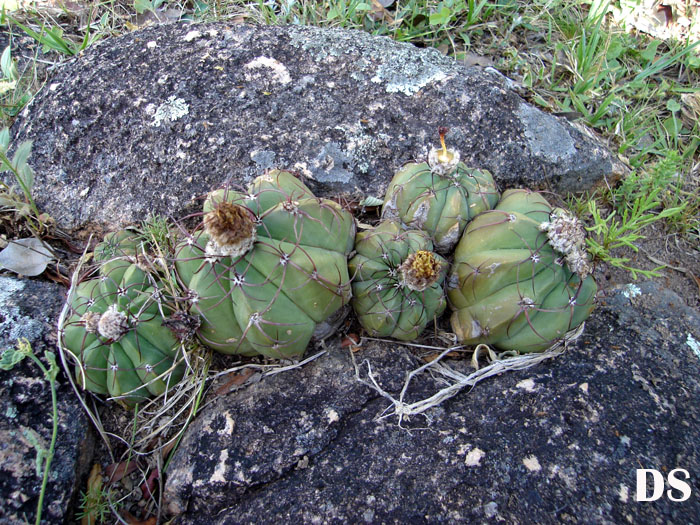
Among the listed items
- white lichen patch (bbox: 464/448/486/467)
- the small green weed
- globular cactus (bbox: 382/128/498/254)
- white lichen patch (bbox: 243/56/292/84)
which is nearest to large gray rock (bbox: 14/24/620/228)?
white lichen patch (bbox: 243/56/292/84)

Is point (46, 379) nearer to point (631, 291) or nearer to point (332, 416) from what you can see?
point (332, 416)

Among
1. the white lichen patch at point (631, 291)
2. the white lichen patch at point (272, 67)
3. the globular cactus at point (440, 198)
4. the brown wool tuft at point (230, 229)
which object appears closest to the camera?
the brown wool tuft at point (230, 229)

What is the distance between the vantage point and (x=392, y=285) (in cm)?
205

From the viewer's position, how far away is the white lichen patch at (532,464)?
1813 millimetres

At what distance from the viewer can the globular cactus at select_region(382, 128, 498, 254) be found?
86.5 inches

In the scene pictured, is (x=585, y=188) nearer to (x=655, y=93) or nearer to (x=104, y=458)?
(x=655, y=93)

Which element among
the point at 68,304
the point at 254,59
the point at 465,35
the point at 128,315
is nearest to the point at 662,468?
the point at 128,315

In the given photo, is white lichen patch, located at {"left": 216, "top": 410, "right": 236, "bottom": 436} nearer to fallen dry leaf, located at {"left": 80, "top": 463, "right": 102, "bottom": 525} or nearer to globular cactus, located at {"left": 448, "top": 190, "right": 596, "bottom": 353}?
fallen dry leaf, located at {"left": 80, "top": 463, "right": 102, "bottom": 525}

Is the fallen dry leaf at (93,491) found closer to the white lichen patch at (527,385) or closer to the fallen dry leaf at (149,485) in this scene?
the fallen dry leaf at (149,485)

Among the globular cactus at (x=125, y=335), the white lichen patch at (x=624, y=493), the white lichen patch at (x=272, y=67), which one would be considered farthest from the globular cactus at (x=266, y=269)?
the white lichen patch at (x=624, y=493)

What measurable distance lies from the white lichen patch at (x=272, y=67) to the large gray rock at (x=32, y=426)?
1608 millimetres

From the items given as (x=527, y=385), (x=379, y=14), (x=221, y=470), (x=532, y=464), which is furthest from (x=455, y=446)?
(x=379, y=14)

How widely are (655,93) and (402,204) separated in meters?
2.45

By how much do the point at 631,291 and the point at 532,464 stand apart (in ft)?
3.92
